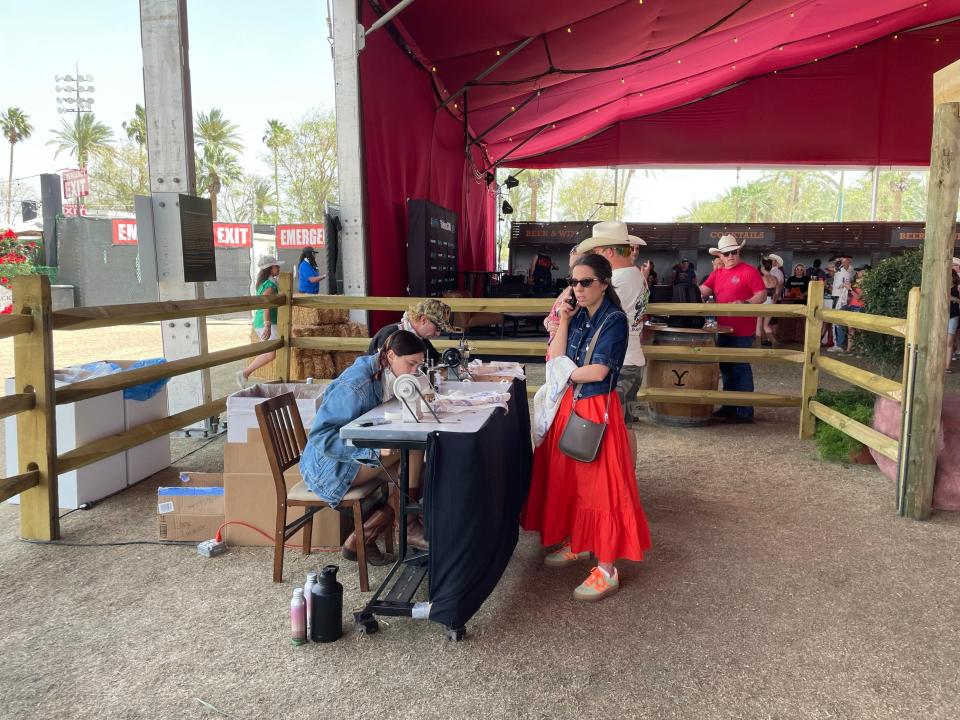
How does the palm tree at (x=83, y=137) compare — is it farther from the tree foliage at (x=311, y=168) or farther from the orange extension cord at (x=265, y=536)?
the orange extension cord at (x=265, y=536)

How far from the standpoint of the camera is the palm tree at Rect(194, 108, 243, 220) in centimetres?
4334

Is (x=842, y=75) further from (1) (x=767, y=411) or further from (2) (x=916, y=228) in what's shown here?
(1) (x=767, y=411)

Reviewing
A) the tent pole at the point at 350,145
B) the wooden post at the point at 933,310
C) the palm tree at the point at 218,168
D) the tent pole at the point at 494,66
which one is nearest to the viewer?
the wooden post at the point at 933,310

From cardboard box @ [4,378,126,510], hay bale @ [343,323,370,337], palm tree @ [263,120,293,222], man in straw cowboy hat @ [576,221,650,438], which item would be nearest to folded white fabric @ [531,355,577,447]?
man in straw cowboy hat @ [576,221,650,438]

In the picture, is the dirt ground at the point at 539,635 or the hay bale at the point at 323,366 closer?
the dirt ground at the point at 539,635

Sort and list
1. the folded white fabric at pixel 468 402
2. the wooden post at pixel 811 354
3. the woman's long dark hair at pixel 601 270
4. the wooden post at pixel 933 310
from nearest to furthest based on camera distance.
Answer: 1. the folded white fabric at pixel 468 402
2. the woman's long dark hair at pixel 601 270
3. the wooden post at pixel 933 310
4. the wooden post at pixel 811 354

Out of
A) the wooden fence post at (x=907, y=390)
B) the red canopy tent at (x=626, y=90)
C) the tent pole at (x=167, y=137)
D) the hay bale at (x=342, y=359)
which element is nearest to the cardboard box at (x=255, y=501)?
the tent pole at (x=167, y=137)

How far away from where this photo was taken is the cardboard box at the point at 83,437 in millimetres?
4156

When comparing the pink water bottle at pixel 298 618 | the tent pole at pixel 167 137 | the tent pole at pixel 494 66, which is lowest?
the pink water bottle at pixel 298 618

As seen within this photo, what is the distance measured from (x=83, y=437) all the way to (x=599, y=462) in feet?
9.80

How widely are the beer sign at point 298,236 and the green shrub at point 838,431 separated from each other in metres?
17.5

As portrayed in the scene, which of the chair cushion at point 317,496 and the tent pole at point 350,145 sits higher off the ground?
the tent pole at point 350,145

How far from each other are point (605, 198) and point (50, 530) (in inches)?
1584

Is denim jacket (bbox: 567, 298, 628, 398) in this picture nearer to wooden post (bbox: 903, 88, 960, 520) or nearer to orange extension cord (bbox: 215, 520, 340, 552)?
orange extension cord (bbox: 215, 520, 340, 552)
